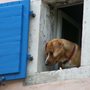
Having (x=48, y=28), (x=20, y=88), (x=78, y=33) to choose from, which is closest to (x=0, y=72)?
(x=20, y=88)

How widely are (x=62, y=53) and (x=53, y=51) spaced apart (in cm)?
10

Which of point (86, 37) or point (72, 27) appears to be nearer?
point (86, 37)

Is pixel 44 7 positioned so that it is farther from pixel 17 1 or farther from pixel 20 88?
pixel 20 88

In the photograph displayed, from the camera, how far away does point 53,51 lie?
844cm

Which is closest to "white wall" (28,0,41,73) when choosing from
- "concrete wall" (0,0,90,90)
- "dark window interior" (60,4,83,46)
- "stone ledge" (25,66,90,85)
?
"concrete wall" (0,0,90,90)

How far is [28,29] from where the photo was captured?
27.7 feet

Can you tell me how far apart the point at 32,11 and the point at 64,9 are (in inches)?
26.1

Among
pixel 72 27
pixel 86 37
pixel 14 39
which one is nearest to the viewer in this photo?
pixel 86 37

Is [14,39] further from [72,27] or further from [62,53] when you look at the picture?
[72,27]

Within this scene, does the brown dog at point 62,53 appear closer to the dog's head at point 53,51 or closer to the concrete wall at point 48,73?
the dog's head at point 53,51

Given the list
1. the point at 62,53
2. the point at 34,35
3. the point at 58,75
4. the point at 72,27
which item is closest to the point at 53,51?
the point at 62,53

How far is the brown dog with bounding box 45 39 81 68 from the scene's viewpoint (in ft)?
27.6

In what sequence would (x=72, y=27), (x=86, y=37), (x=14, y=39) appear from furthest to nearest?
(x=72, y=27), (x=14, y=39), (x=86, y=37)

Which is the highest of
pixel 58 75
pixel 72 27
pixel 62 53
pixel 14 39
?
pixel 72 27
